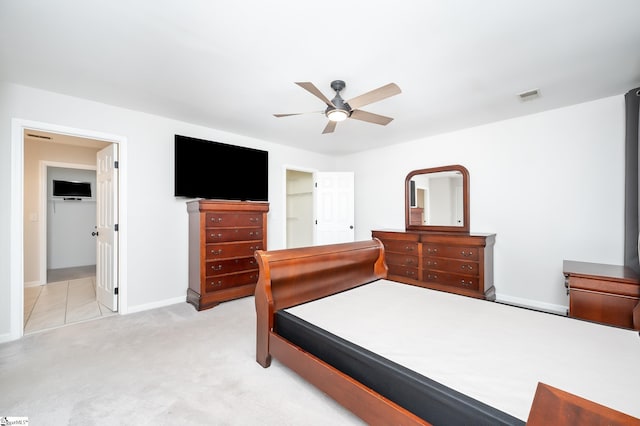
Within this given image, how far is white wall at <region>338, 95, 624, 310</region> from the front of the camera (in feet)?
9.71

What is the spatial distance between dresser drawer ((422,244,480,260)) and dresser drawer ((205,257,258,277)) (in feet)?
8.03

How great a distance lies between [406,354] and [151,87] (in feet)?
10.4

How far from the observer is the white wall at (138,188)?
2547 mm

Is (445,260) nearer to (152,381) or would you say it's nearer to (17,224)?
(152,381)

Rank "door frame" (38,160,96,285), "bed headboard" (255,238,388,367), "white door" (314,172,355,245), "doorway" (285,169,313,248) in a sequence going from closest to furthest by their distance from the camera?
"bed headboard" (255,238,388,367) < "door frame" (38,160,96,285) < "white door" (314,172,355,245) < "doorway" (285,169,313,248)

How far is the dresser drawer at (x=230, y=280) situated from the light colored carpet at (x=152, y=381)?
26.4 inches

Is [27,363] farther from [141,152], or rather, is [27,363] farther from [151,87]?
[151,87]

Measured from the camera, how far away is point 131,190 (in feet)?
10.8

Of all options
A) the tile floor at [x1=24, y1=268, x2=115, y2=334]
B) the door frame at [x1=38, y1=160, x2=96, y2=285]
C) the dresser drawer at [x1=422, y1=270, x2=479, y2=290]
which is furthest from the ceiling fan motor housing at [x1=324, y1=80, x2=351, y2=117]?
the door frame at [x1=38, y1=160, x2=96, y2=285]

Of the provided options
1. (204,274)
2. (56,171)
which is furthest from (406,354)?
(56,171)

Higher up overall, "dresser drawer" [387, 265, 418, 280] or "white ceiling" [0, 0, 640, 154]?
"white ceiling" [0, 0, 640, 154]

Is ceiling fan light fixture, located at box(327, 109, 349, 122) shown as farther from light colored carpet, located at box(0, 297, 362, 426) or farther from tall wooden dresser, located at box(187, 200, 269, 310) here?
light colored carpet, located at box(0, 297, 362, 426)

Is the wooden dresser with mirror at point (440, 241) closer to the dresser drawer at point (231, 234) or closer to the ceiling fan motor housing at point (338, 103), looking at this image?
the dresser drawer at point (231, 234)

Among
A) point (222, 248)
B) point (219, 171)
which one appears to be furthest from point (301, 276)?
point (219, 171)
